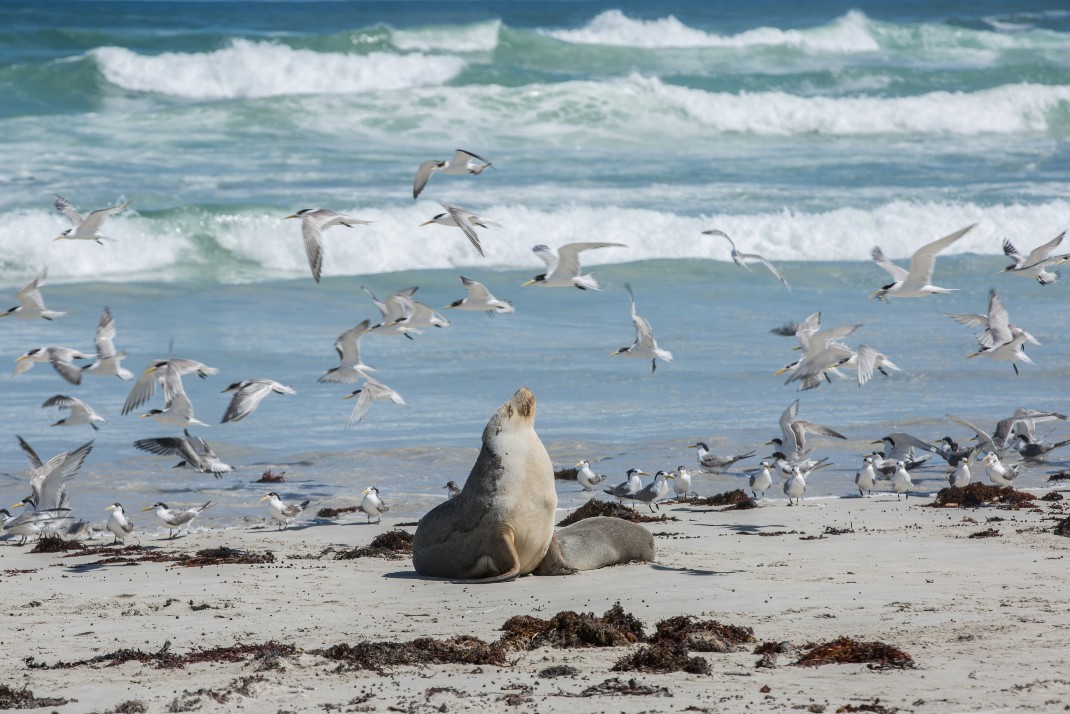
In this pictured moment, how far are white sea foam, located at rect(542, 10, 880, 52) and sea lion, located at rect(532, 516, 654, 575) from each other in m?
59.9

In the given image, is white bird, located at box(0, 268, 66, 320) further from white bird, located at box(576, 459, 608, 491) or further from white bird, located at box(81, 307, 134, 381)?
white bird, located at box(576, 459, 608, 491)

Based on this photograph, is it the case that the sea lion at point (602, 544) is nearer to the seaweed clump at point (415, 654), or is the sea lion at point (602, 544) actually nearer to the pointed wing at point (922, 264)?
the seaweed clump at point (415, 654)

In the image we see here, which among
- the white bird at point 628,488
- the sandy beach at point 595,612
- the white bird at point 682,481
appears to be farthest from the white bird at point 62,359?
the white bird at point 682,481

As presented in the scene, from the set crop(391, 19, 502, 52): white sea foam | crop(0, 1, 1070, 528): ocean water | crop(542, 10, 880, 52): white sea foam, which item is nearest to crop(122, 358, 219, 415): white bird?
crop(0, 1, 1070, 528): ocean water

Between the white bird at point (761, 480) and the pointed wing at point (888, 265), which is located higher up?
the pointed wing at point (888, 265)

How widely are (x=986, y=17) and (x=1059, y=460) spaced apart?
76.9 metres

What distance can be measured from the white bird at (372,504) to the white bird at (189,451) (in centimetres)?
174

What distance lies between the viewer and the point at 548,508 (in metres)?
9.70

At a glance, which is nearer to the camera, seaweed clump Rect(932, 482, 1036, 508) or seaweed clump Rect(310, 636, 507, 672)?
seaweed clump Rect(310, 636, 507, 672)

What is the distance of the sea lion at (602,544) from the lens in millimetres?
9977

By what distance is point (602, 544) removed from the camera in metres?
10.0

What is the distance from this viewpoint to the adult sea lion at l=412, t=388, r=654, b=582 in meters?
9.61

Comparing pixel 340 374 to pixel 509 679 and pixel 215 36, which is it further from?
pixel 215 36

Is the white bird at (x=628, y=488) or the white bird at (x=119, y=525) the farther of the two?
the white bird at (x=628, y=488)
